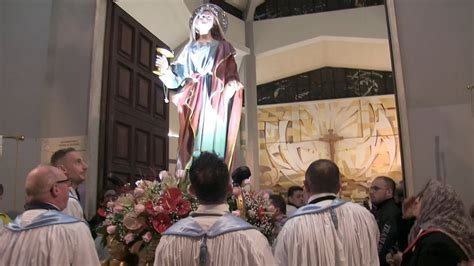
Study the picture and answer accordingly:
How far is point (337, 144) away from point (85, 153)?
9634 mm

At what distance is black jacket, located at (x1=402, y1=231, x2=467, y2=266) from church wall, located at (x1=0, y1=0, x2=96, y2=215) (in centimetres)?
467

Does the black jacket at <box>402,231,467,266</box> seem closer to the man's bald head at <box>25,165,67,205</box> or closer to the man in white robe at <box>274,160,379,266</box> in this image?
the man in white robe at <box>274,160,379,266</box>

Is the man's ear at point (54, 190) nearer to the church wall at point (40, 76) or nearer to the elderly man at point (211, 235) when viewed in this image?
the elderly man at point (211, 235)

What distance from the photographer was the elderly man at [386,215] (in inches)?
150

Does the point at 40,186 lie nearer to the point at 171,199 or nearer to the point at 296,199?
the point at 171,199

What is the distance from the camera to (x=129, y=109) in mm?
6859

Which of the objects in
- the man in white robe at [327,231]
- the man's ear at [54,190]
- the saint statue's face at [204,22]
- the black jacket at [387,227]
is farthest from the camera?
the saint statue's face at [204,22]

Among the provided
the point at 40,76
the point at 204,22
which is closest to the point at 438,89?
the point at 204,22

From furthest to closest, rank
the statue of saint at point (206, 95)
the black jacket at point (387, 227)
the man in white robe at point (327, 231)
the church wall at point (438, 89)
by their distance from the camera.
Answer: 1. the statue of saint at point (206, 95)
2. the church wall at point (438, 89)
3. the black jacket at point (387, 227)
4. the man in white robe at point (327, 231)

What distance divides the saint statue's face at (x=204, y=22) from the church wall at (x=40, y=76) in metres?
1.62

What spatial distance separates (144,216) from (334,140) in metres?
11.5

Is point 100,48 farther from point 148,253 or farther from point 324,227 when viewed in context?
point 324,227

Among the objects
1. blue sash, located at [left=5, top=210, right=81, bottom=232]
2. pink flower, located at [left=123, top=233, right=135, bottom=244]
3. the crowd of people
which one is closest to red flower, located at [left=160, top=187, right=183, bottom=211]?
pink flower, located at [left=123, top=233, right=135, bottom=244]

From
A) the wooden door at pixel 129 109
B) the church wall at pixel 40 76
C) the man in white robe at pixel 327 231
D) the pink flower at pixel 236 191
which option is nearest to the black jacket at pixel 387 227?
the man in white robe at pixel 327 231
